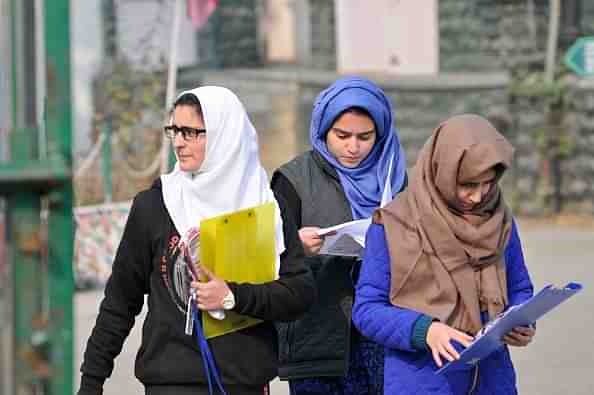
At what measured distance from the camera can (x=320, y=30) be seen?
13.7m

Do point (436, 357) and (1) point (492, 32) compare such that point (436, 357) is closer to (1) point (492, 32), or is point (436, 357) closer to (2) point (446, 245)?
(2) point (446, 245)

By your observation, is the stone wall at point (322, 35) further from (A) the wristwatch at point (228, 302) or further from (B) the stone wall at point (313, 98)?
(A) the wristwatch at point (228, 302)

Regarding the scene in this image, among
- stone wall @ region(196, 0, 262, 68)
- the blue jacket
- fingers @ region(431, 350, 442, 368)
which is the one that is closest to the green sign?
stone wall @ region(196, 0, 262, 68)

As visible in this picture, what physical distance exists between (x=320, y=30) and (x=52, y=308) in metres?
11.3

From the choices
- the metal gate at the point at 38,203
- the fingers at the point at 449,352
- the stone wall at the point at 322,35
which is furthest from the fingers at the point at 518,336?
the stone wall at the point at 322,35

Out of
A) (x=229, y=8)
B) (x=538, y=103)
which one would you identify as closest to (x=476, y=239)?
(x=538, y=103)

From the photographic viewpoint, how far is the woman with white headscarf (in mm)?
3816

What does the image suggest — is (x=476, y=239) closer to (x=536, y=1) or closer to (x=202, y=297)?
(x=202, y=297)

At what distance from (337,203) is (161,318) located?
928 millimetres

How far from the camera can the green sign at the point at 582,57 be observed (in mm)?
12000

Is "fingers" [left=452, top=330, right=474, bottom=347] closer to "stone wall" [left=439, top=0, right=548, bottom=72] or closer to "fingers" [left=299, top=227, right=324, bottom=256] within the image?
"fingers" [left=299, top=227, right=324, bottom=256]

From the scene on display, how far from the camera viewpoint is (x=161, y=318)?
383 cm

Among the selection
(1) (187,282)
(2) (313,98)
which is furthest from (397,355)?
(2) (313,98)

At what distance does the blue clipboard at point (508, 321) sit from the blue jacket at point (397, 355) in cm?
17
